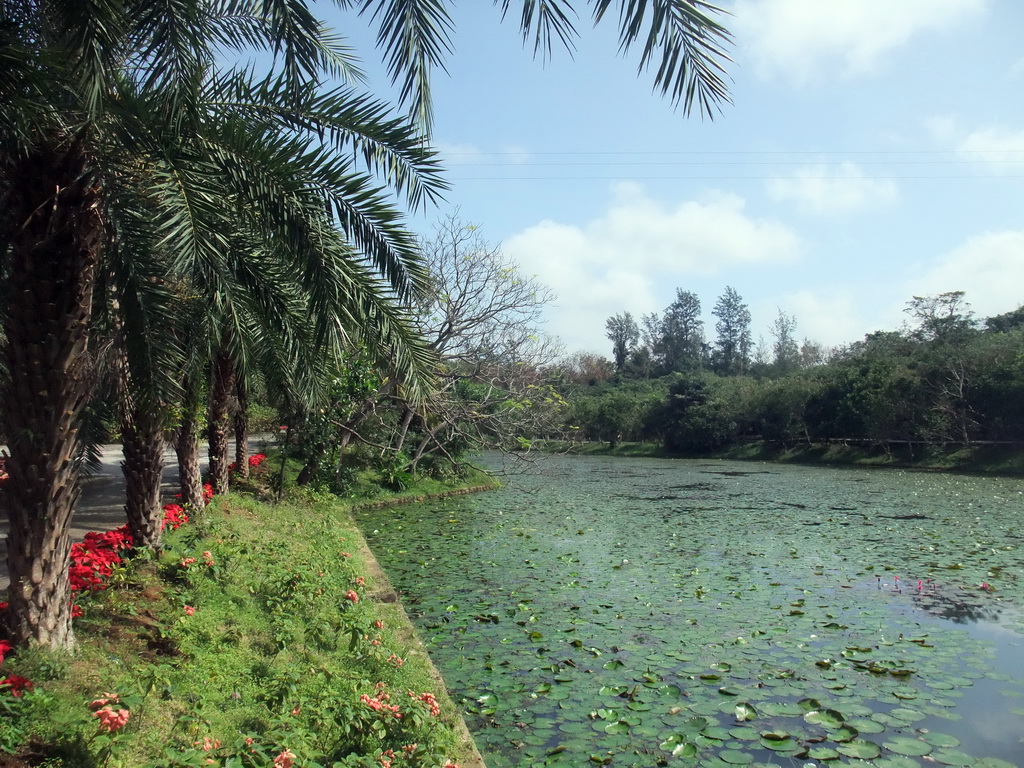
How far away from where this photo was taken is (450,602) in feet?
27.5

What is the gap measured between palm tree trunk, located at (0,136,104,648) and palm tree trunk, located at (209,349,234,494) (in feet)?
25.0

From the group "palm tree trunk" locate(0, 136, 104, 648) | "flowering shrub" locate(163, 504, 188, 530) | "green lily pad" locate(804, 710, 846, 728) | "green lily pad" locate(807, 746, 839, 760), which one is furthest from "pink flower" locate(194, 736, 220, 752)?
"flowering shrub" locate(163, 504, 188, 530)

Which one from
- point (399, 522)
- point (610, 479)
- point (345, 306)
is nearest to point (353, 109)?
point (345, 306)

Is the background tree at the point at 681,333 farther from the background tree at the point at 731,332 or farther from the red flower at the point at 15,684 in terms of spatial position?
the red flower at the point at 15,684

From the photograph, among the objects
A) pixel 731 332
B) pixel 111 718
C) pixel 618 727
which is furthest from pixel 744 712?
pixel 731 332

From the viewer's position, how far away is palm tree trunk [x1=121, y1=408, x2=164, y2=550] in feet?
23.1

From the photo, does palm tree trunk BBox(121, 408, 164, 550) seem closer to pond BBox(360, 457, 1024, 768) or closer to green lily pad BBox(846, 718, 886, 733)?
pond BBox(360, 457, 1024, 768)

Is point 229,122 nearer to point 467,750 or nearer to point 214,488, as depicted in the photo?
point 467,750

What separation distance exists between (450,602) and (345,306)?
462 centimetres

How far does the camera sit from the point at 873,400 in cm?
3234

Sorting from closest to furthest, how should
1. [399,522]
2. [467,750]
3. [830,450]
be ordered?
1. [467,750]
2. [399,522]
3. [830,450]

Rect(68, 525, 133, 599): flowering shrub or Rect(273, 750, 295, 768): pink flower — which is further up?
Rect(68, 525, 133, 599): flowering shrub

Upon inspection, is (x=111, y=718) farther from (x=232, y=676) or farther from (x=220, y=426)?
(x=220, y=426)

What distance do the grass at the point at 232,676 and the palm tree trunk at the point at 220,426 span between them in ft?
14.5
